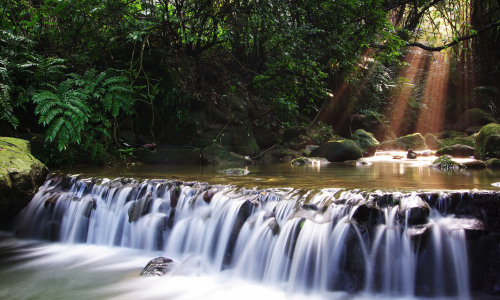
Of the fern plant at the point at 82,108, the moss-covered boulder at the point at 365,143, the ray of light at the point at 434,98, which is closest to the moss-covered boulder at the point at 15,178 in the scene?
the fern plant at the point at 82,108

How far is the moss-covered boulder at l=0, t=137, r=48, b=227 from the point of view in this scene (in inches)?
173

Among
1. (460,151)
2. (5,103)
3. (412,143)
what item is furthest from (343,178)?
(412,143)

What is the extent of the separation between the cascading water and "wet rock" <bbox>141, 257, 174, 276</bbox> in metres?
0.37

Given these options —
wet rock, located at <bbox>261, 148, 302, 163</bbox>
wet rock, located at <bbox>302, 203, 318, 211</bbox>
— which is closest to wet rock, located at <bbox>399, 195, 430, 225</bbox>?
wet rock, located at <bbox>302, 203, 318, 211</bbox>

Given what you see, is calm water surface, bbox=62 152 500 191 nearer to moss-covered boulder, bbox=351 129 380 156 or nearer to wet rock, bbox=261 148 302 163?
wet rock, bbox=261 148 302 163

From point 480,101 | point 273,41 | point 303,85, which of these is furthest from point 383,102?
point 273,41

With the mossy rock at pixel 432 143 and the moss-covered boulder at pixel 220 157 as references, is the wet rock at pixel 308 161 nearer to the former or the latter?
the moss-covered boulder at pixel 220 157

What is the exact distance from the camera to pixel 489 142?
30.8ft

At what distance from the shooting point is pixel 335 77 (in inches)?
602

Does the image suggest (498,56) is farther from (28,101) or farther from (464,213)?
(28,101)

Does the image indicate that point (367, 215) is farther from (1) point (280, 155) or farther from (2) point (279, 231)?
(1) point (280, 155)

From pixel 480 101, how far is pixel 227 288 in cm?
2250

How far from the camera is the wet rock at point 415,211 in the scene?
3.50 m

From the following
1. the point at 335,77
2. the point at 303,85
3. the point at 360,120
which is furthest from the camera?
the point at 360,120
